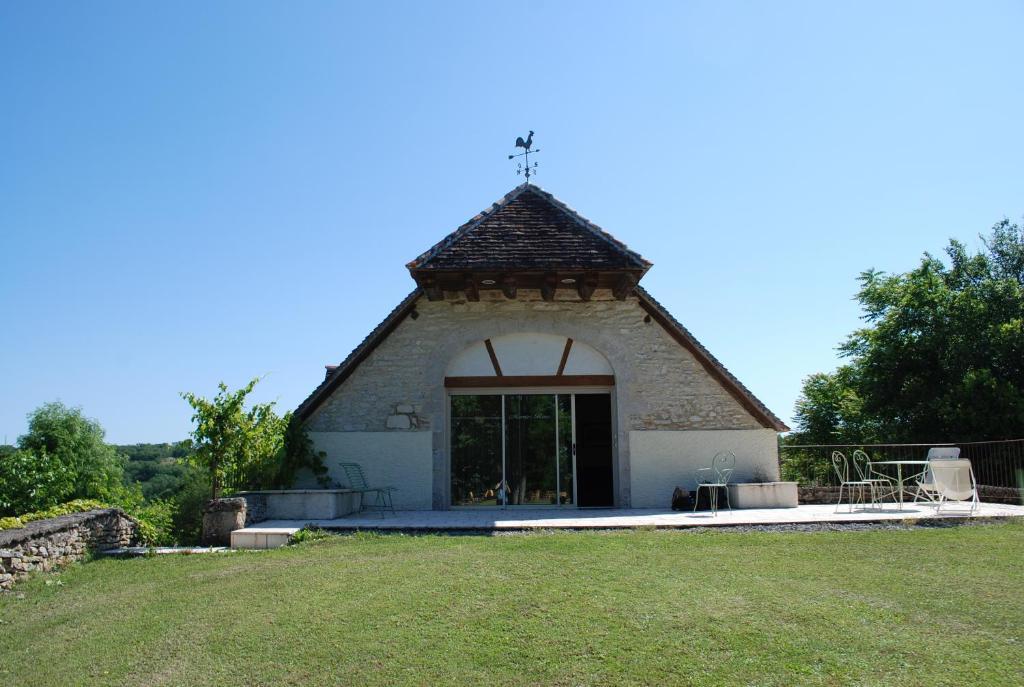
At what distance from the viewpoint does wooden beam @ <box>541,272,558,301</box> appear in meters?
13.0

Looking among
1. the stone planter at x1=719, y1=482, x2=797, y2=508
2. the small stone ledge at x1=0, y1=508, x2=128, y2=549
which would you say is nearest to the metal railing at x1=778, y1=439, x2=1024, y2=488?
the stone planter at x1=719, y1=482, x2=797, y2=508

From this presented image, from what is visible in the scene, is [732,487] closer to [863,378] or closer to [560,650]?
[560,650]

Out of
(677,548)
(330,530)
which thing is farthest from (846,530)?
(330,530)

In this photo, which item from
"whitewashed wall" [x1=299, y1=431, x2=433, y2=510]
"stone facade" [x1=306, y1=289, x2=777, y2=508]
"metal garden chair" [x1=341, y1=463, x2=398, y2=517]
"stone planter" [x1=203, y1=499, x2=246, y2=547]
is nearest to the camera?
"stone planter" [x1=203, y1=499, x2=246, y2=547]

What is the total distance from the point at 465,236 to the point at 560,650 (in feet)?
31.5

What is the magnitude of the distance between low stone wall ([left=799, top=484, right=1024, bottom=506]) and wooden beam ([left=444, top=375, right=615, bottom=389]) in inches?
182

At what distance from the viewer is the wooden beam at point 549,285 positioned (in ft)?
42.7

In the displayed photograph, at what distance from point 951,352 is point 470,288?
18374 mm

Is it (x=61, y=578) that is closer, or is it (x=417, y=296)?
(x=61, y=578)

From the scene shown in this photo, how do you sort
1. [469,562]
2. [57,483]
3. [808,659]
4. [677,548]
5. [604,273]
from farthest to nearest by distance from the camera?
[57,483], [604,273], [677,548], [469,562], [808,659]

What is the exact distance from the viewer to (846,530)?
9.69m

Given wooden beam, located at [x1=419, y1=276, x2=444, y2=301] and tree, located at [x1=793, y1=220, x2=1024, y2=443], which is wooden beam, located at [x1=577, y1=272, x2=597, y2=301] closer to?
wooden beam, located at [x1=419, y1=276, x2=444, y2=301]

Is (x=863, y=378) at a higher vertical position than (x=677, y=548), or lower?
higher

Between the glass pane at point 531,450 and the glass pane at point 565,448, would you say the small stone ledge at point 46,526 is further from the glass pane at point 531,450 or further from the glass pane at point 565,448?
the glass pane at point 565,448
